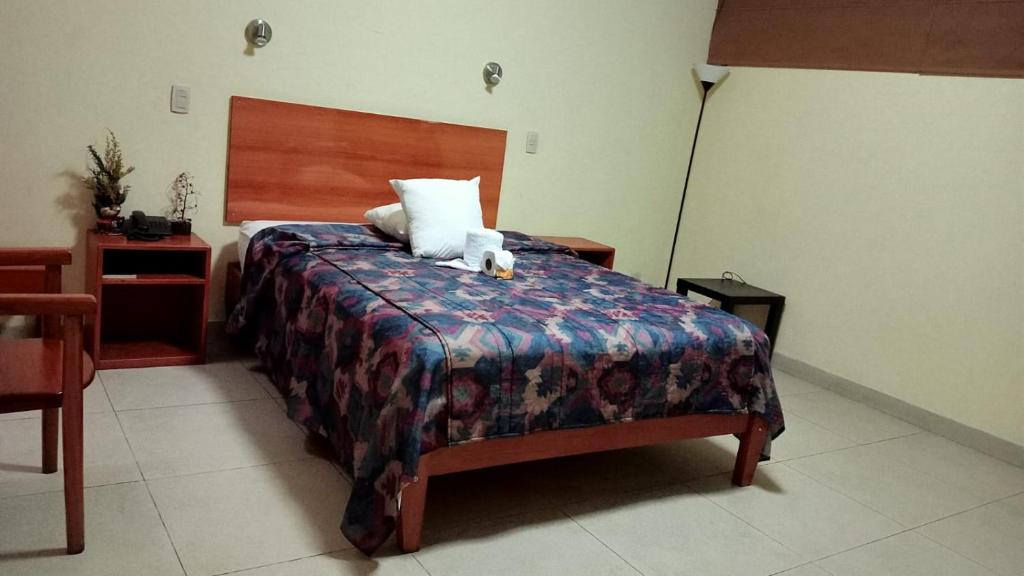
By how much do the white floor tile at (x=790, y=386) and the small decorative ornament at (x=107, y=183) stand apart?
3224 mm

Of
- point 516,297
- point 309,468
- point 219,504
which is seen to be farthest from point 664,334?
point 219,504

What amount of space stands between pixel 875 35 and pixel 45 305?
13.2ft

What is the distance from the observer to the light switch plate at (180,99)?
3273mm

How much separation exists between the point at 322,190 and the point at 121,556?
221 centimetres

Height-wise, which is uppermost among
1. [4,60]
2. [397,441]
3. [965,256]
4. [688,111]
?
[688,111]

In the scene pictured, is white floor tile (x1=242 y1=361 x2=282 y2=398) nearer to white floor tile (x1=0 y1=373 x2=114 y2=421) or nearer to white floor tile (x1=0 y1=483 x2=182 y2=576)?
white floor tile (x1=0 y1=373 x2=114 y2=421)

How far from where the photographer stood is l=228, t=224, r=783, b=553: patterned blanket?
1997 millimetres

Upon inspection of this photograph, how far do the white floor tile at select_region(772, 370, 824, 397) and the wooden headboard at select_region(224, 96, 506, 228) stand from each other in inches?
80.0

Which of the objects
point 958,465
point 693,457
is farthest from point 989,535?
point 693,457

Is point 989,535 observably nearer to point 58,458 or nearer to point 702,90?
point 58,458

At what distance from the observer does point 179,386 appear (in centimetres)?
295

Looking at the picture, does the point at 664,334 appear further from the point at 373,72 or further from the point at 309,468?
the point at 373,72

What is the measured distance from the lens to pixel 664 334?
2.46 meters

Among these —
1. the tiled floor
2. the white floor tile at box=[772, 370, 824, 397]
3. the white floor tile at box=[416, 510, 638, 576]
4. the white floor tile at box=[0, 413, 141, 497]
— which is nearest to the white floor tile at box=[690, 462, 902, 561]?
the tiled floor
